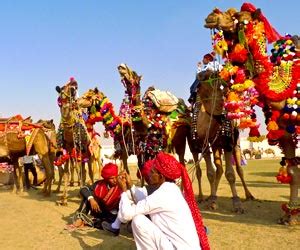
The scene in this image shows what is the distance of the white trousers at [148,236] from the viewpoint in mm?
4125

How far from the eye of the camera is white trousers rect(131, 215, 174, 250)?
412 centimetres

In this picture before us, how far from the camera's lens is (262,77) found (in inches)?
253

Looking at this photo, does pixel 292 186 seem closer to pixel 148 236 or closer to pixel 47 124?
pixel 148 236

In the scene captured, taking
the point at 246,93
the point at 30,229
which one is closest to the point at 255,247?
the point at 246,93

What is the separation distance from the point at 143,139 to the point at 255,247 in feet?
14.3

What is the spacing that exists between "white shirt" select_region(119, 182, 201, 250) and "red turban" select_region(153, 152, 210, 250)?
0.12m

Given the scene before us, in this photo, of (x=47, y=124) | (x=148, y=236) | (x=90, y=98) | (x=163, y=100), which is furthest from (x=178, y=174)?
(x=47, y=124)

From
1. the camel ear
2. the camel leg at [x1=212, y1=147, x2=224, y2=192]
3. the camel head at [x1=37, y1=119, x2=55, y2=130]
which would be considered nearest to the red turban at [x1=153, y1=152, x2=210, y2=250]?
the camel leg at [x1=212, y1=147, x2=224, y2=192]

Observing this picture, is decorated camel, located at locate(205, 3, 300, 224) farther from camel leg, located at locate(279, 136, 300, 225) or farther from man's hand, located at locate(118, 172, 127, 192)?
man's hand, located at locate(118, 172, 127, 192)

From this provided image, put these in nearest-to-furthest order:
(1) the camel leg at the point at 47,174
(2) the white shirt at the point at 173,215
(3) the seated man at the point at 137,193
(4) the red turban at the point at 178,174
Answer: (2) the white shirt at the point at 173,215, (4) the red turban at the point at 178,174, (3) the seated man at the point at 137,193, (1) the camel leg at the point at 47,174

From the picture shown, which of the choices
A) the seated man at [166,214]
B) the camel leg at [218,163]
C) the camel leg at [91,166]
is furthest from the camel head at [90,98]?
the seated man at [166,214]

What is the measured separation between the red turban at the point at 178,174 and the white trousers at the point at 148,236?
1.43 feet

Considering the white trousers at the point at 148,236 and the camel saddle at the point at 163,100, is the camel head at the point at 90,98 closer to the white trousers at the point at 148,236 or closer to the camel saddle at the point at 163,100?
the camel saddle at the point at 163,100

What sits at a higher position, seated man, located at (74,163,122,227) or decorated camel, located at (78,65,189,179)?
decorated camel, located at (78,65,189,179)
